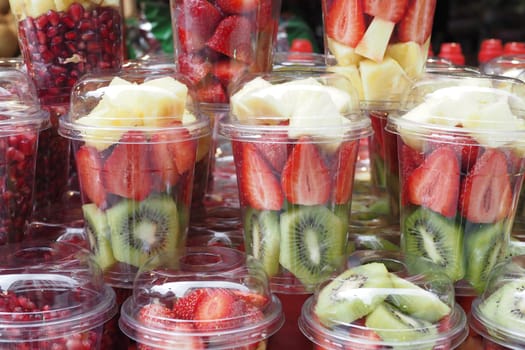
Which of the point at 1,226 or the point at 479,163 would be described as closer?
the point at 479,163

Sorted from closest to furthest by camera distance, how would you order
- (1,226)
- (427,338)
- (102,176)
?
(427,338) → (102,176) → (1,226)

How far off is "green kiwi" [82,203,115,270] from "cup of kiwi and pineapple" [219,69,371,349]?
28 centimetres

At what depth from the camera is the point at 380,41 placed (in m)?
1.50

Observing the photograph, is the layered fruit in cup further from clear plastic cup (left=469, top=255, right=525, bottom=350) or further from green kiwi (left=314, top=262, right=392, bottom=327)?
clear plastic cup (left=469, top=255, right=525, bottom=350)

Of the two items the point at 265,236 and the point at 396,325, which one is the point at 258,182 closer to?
the point at 265,236

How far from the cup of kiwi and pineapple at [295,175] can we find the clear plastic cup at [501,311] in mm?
254

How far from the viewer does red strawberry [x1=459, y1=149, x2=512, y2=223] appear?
1281 millimetres

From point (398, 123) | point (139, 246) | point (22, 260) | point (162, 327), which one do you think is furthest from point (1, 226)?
point (398, 123)

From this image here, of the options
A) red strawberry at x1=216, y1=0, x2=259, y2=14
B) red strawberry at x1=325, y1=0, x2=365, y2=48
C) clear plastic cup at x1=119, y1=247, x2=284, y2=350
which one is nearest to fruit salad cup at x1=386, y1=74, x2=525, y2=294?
red strawberry at x1=325, y1=0, x2=365, y2=48

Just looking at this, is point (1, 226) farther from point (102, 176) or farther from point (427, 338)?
point (427, 338)

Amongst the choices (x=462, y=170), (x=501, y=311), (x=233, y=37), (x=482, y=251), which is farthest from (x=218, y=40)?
(x=501, y=311)

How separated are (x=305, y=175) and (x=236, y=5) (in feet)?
1.57

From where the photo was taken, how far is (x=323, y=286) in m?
1.22

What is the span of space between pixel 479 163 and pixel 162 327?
25.2 inches
